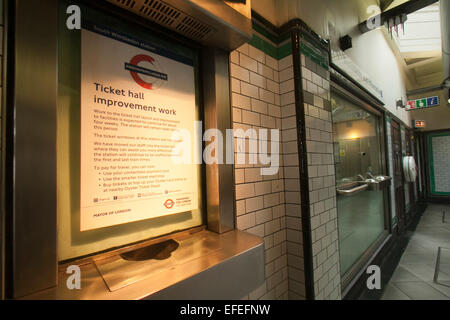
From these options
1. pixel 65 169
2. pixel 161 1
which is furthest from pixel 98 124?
pixel 161 1

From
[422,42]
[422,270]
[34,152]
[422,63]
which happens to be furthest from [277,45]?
[422,63]

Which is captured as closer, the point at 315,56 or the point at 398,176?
the point at 315,56

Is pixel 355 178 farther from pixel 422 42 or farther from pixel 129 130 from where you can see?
pixel 422 42

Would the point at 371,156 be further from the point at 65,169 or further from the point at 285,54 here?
the point at 65,169

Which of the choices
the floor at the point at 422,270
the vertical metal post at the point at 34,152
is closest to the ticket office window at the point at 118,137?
the vertical metal post at the point at 34,152

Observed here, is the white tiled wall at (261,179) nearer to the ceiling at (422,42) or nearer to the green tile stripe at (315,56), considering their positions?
the green tile stripe at (315,56)

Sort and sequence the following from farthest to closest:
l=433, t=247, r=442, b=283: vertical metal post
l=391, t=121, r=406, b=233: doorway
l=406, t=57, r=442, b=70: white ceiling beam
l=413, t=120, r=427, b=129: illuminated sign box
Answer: l=413, t=120, r=427, b=129: illuminated sign box, l=406, t=57, r=442, b=70: white ceiling beam, l=391, t=121, r=406, b=233: doorway, l=433, t=247, r=442, b=283: vertical metal post

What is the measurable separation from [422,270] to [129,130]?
14.0ft

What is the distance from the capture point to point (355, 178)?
2.79m

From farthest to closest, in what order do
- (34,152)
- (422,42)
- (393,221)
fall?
1. (422,42)
2. (393,221)
3. (34,152)

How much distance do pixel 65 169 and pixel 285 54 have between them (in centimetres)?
181

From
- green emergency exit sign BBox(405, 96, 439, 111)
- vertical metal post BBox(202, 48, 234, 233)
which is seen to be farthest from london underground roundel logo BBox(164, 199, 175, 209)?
green emergency exit sign BBox(405, 96, 439, 111)

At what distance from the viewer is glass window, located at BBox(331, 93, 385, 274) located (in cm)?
234

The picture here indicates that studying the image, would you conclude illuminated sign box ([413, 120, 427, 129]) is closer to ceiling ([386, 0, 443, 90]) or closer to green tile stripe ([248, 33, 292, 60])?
ceiling ([386, 0, 443, 90])
